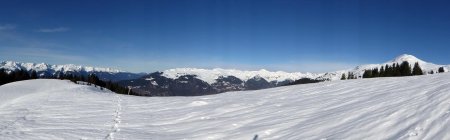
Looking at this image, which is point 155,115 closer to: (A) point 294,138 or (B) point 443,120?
(A) point 294,138

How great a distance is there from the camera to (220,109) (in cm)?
2459

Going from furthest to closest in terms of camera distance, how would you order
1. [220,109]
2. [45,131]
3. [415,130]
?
[220,109]
[45,131]
[415,130]

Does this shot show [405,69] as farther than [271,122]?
Yes

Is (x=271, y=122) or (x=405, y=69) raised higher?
(x=405, y=69)

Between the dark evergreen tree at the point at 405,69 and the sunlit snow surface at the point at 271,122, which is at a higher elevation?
the dark evergreen tree at the point at 405,69

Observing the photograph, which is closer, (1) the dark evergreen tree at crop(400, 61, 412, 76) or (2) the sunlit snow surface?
(2) the sunlit snow surface

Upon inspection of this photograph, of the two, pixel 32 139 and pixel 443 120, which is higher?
pixel 443 120

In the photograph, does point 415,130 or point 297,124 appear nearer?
point 415,130

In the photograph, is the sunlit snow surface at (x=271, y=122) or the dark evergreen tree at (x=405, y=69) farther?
the dark evergreen tree at (x=405, y=69)

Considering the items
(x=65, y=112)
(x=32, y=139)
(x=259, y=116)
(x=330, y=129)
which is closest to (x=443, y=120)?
(x=330, y=129)

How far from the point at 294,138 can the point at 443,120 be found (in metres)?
4.50

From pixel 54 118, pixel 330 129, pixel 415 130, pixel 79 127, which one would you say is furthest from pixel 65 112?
pixel 415 130

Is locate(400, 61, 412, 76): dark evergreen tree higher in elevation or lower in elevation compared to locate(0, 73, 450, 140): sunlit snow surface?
higher

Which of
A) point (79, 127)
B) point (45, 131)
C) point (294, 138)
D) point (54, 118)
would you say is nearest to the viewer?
point (294, 138)
